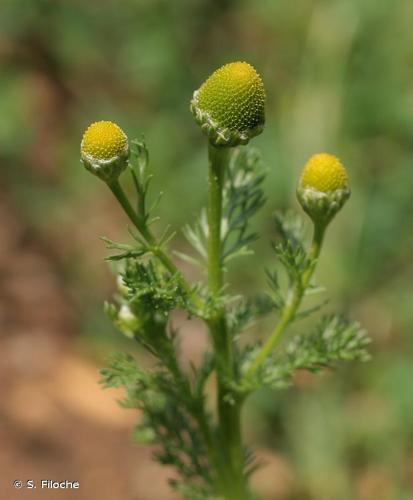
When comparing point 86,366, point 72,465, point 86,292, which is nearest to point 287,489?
point 72,465

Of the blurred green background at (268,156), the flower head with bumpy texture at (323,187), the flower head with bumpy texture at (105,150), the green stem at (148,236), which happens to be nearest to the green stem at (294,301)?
the flower head with bumpy texture at (323,187)

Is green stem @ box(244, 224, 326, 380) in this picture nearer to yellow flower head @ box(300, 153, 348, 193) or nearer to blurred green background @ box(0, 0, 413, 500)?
yellow flower head @ box(300, 153, 348, 193)

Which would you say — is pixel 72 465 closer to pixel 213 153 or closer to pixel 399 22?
pixel 213 153

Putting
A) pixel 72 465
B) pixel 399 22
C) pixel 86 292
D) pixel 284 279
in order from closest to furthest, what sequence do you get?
pixel 72 465 < pixel 284 279 < pixel 86 292 < pixel 399 22

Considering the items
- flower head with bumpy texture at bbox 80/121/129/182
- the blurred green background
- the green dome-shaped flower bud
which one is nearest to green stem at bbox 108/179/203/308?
flower head with bumpy texture at bbox 80/121/129/182

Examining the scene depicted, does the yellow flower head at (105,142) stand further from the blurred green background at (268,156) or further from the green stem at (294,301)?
the blurred green background at (268,156)

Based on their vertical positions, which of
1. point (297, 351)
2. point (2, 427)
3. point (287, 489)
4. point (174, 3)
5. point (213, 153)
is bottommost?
point (297, 351)
